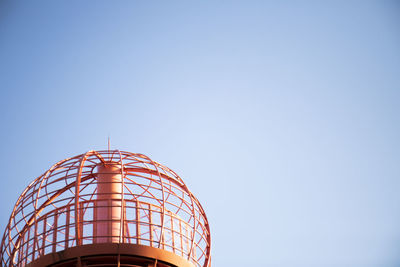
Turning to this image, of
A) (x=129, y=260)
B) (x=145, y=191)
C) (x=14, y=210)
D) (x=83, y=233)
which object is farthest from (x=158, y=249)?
(x=14, y=210)

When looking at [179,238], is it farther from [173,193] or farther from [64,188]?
[64,188]

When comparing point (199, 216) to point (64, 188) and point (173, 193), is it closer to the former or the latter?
point (173, 193)

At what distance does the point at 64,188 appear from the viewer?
18438 millimetres

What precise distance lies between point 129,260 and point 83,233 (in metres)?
1.43

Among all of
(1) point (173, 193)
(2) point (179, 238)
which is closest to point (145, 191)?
(1) point (173, 193)

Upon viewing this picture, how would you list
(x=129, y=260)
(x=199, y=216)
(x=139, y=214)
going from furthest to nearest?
(x=199, y=216)
(x=139, y=214)
(x=129, y=260)

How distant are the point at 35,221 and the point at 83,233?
5.08ft

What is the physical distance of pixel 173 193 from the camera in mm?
17969

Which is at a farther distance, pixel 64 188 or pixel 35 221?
pixel 64 188

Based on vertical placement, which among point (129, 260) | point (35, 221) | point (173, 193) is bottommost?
point (129, 260)

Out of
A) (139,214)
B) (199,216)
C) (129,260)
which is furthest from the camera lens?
(199,216)

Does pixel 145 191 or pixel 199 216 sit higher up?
pixel 145 191

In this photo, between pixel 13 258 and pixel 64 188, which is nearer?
pixel 13 258

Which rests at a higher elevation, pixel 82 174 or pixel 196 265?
pixel 82 174
